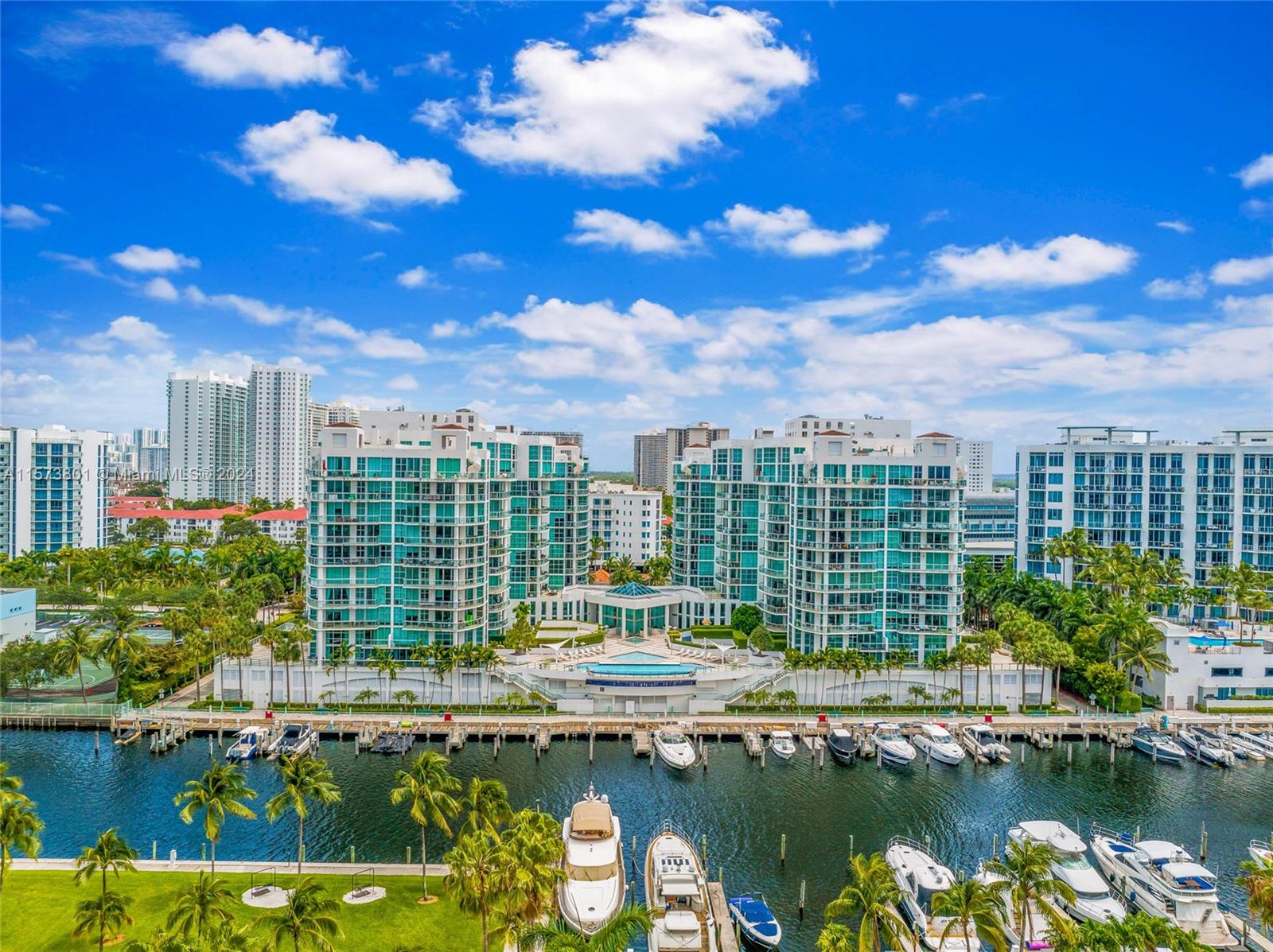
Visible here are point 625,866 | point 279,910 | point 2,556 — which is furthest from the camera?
point 2,556

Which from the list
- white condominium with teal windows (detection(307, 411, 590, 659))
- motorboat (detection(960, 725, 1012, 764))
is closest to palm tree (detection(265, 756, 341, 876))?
white condominium with teal windows (detection(307, 411, 590, 659))

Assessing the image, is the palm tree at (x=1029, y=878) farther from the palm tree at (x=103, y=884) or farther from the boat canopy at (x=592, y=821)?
the palm tree at (x=103, y=884)

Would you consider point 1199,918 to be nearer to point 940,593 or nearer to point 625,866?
point 625,866

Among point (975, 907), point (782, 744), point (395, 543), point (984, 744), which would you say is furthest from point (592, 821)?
point (395, 543)

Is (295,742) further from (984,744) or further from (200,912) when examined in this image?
(984,744)

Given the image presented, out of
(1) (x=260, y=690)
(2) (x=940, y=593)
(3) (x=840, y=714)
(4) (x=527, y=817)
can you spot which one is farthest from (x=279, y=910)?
(2) (x=940, y=593)

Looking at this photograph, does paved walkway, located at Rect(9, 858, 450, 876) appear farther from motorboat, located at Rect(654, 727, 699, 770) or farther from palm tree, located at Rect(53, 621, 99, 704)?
palm tree, located at Rect(53, 621, 99, 704)

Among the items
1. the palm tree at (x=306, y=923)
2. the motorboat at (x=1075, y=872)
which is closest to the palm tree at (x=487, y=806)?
the palm tree at (x=306, y=923)
